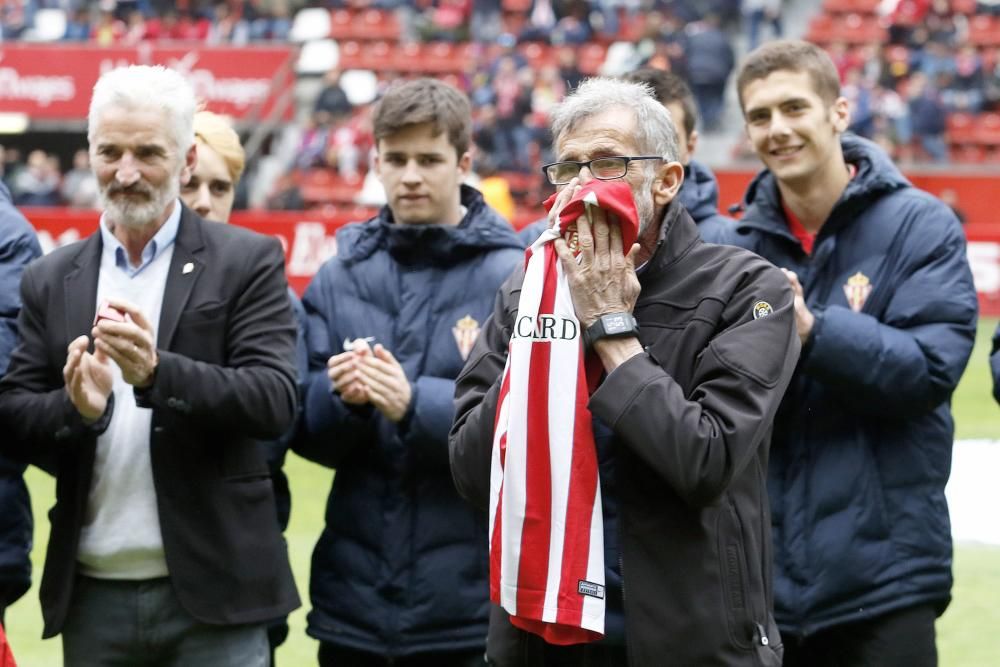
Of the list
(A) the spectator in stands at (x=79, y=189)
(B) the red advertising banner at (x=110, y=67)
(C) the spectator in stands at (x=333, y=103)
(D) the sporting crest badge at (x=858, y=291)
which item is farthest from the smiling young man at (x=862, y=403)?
(B) the red advertising banner at (x=110, y=67)

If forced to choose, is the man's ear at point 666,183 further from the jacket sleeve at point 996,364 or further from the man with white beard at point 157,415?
the jacket sleeve at point 996,364

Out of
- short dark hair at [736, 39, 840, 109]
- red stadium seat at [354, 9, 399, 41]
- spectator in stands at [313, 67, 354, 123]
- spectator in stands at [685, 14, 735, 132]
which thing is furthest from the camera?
red stadium seat at [354, 9, 399, 41]

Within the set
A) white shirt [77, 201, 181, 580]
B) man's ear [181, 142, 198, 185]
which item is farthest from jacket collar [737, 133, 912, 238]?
white shirt [77, 201, 181, 580]

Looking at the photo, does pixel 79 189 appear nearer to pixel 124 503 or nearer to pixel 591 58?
pixel 591 58

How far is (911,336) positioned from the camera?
3863 mm

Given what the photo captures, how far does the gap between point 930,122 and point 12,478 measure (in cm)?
1947

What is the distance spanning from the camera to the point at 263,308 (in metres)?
3.68

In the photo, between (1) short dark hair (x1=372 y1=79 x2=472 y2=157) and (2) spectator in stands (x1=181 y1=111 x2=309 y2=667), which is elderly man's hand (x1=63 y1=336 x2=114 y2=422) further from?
(1) short dark hair (x1=372 y1=79 x2=472 y2=157)

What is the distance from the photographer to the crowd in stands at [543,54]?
21906mm

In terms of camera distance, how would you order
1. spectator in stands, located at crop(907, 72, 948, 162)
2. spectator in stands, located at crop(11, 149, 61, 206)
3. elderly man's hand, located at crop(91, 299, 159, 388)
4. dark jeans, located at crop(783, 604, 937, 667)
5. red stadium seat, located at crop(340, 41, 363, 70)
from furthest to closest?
red stadium seat, located at crop(340, 41, 363, 70)
spectator in stands, located at crop(11, 149, 61, 206)
spectator in stands, located at crop(907, 72, 948, 162)
dark jeans, located at crop(783, 604, 937, 667)
elderly man's hand, located at crop(91, 299, 159, 388)

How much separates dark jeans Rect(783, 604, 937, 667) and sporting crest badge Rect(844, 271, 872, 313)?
2.65 ft

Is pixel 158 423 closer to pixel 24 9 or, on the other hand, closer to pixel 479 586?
pixel 479 586

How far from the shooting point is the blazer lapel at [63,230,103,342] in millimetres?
3605

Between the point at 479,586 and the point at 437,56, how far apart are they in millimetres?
22090
